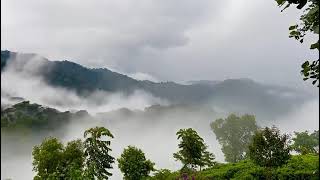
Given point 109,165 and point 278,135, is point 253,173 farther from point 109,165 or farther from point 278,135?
point 109,165

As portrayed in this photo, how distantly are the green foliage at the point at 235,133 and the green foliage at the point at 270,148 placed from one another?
60.7 m

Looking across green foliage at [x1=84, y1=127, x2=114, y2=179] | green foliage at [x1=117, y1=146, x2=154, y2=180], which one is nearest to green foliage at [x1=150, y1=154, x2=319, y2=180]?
green foliage at [x1=117, y1=146, x2=154, y2=180]

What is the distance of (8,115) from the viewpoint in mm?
4891

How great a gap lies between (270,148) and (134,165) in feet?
46.1

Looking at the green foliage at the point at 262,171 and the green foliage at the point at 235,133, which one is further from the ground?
the green foliage at the point at 235,133

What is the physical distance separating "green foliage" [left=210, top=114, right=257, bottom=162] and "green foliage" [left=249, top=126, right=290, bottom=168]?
60.7 metres

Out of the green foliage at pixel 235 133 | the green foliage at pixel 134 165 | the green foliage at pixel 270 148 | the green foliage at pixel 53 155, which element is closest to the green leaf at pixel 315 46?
the green foliage at pixel 53 155

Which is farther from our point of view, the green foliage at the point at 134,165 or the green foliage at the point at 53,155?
the green foliage at the point at 134,165

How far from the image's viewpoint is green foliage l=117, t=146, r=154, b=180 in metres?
51.0

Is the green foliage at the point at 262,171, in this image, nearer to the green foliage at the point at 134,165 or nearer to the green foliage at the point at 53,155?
the green foliage at the point at 134,165

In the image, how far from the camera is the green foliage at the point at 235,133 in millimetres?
109438

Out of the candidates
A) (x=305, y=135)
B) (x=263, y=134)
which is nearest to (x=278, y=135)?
(x=263, y=134)

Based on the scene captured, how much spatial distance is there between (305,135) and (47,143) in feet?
212

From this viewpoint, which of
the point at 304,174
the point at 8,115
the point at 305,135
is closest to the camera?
the point at 8,115
